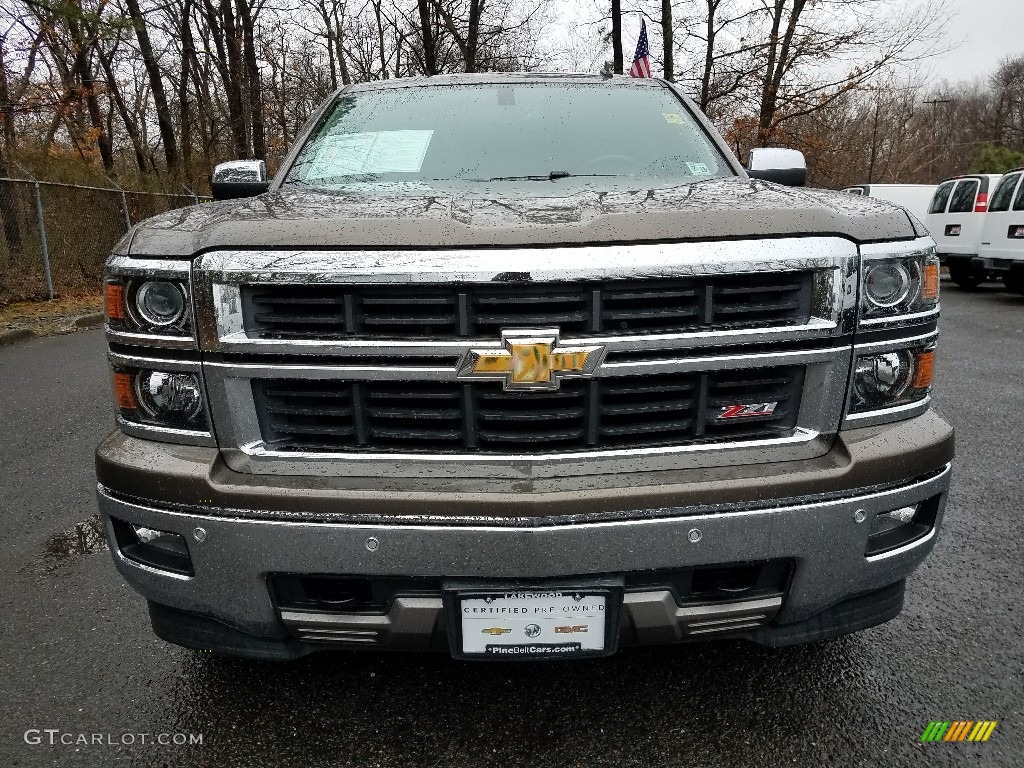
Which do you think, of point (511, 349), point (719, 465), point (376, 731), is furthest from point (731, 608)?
point (376, 731)

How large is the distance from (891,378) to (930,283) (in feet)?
0.84

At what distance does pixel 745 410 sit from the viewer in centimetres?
181

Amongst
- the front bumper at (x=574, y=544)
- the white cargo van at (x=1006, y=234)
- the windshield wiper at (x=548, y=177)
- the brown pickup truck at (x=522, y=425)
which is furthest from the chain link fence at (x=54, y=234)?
the white cargo van at (x=1006, y=234)

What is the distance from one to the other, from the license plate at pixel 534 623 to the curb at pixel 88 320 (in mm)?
10446

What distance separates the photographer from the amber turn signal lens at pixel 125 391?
1.86 metres

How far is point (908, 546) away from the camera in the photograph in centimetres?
187

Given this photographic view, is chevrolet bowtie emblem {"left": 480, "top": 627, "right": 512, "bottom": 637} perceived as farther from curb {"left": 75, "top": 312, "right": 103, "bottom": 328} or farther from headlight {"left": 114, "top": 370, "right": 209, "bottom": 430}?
curb {"left": 75, "top": 312, "right": 103, "bottom": 328}

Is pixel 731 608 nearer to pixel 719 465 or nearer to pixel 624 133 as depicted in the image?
pixel 719 465

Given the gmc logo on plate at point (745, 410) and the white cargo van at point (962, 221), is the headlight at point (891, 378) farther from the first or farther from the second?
the white cargo van at point (962, 221)

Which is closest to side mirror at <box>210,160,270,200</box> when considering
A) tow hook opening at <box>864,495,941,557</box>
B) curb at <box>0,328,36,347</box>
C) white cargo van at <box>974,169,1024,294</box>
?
tow hook opening at <box>864,495,941,557</box>

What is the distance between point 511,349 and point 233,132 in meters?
22.7

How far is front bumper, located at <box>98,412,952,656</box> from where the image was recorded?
1.66m

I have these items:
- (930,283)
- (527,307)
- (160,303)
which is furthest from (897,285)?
(160,303)

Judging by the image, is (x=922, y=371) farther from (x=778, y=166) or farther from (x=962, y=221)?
(x=962, y=221)
